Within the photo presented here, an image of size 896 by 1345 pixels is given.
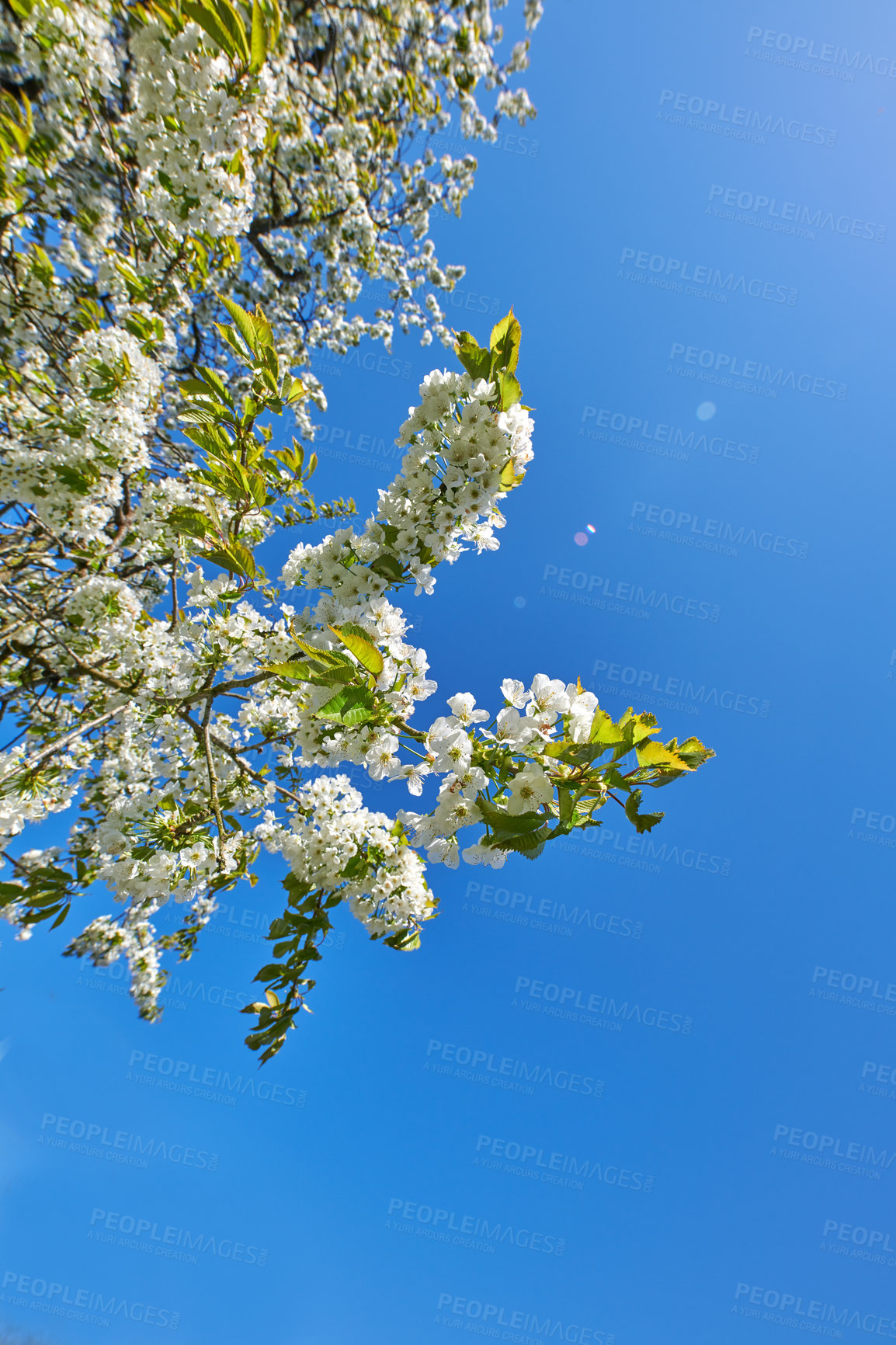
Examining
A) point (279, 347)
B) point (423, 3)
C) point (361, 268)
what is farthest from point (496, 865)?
point (423, 3)

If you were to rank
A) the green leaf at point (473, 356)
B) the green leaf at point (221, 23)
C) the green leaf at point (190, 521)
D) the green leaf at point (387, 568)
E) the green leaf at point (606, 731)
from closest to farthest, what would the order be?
1. the green leaf at point (606, 731)
2. the green leaf at point (221, 23)
3. the green leaf at point (473, 356)
4. the green leaf at point (190, 521)
5. the green leaf at point (387, 568)

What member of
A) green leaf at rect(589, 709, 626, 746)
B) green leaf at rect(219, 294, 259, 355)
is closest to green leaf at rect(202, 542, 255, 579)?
green leaf at rect(219, 294, 259, 355)

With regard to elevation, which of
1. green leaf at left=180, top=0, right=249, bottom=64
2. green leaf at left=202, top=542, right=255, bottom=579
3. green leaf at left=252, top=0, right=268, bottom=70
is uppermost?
green leaf at left=252, top=0, right=268, bottom=70

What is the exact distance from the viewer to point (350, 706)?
127 centimetres

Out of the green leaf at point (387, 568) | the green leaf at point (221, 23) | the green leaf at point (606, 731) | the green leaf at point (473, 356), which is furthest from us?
the green leaf at point (387, 568)

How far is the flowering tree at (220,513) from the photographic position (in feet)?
4.91

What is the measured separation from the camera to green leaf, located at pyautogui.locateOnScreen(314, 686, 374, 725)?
1239 mm

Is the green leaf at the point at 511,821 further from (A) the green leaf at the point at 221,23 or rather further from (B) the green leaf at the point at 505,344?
(A) the green leaf at the point at 221,23

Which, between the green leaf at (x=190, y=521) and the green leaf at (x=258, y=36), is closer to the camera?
the green leaf at (x=258, y=36)

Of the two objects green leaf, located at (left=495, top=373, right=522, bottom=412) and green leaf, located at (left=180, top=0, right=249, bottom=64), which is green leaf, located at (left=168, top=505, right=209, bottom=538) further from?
green leaf, located at (left=180, top=0, right=249, bottom=64)

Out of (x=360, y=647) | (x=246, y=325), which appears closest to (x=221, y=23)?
(x=246, y=325)

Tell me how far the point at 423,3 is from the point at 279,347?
3164 millimetres

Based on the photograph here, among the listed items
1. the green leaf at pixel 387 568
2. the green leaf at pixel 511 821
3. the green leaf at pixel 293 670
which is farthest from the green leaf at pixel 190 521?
the green leaf at pixel 511 821

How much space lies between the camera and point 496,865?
1.44 meters
